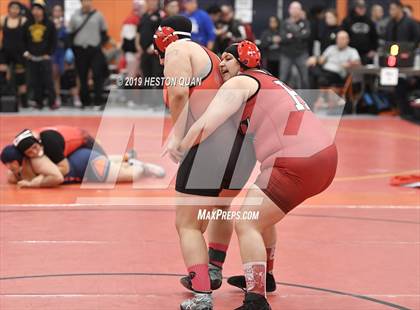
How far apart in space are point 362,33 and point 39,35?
5.94 m

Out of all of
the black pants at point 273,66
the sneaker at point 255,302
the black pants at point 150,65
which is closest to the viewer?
the sneaker at point 255,302

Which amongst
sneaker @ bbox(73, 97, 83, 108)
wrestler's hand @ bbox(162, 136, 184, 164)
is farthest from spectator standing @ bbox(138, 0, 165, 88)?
wrestler's hand @ bbox(162, 136, 184, 164)

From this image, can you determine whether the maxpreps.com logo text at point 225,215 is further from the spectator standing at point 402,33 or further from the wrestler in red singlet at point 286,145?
the spectator standing at point 402,33

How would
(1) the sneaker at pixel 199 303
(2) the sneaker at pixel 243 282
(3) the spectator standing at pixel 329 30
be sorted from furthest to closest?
(3) the spectator standing at pixel 329 30, (2) the sneaker at pixel 243 282, (1) the sneaker at pixel 199 303

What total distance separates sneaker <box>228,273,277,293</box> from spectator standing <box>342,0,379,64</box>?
12.6 metres

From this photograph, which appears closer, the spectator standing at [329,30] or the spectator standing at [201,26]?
the spectator standing at [201,26]

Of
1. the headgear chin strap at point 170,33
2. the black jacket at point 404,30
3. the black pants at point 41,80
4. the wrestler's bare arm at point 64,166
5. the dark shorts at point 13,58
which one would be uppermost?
the headgear chin strap at point 170,33

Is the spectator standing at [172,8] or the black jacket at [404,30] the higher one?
the spectator standing at [172,8]

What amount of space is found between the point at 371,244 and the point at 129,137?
6.79m

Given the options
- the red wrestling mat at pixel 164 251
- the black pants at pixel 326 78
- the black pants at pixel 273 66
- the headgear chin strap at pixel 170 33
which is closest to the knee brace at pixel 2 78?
the black pants at pixel 273 66

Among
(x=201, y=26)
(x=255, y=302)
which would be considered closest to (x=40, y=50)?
(x=201, y=26)

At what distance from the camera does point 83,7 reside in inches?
693

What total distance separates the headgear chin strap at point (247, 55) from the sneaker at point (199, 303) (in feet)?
4.36

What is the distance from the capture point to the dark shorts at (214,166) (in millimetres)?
5473
